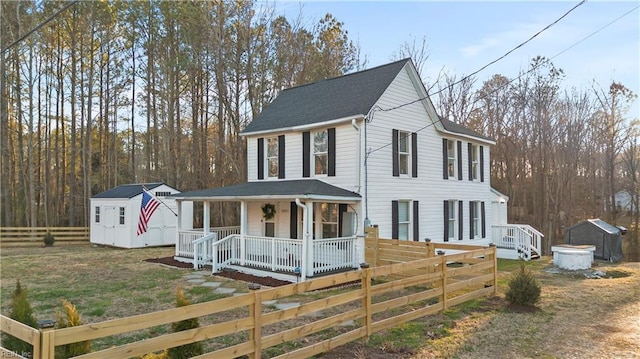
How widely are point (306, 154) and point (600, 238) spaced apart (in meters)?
12.8

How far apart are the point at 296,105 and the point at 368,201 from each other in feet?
18.0

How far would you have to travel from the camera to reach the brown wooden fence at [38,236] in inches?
867

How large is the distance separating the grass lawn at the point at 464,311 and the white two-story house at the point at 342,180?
1842 millimetres

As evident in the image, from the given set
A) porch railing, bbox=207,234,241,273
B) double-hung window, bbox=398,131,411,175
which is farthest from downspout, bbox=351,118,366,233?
porch railing, bbox=207,234,241,273

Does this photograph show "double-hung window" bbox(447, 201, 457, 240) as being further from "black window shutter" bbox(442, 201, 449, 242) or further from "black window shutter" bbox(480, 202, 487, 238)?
"black window shutter" bbox(480, 202, 487, 238)

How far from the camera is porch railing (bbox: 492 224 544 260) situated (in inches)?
657

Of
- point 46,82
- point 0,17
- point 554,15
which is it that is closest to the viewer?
point 554,15

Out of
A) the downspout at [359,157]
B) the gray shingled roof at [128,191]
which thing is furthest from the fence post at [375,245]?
the gray shingled roof at [128,191]

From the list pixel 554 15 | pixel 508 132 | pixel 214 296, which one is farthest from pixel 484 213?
pixel 508 132

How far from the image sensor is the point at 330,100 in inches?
573

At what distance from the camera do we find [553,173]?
29.5m

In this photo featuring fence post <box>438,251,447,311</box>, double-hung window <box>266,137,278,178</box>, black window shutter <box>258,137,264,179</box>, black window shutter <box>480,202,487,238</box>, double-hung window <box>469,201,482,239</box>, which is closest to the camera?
fence post <box>438,251,447,311</box>

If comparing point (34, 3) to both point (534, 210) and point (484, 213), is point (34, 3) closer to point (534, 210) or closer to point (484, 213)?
point (484, 213)

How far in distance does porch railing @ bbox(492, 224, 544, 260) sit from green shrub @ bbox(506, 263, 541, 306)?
30.9 ft
